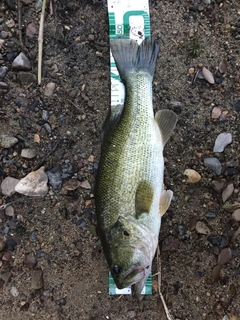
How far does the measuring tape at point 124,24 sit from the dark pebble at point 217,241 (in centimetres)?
127

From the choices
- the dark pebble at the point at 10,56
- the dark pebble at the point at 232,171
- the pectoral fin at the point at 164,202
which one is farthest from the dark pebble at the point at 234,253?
the dark pebble at the point at 10,56

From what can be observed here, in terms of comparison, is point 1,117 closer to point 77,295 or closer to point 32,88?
point 32,88

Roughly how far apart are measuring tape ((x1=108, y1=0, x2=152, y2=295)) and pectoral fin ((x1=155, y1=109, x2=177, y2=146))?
571 mm

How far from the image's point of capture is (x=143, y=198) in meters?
2.88

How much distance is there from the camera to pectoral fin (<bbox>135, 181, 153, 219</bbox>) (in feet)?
9.41

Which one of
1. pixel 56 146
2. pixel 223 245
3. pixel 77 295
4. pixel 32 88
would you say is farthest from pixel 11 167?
pixel 223 245

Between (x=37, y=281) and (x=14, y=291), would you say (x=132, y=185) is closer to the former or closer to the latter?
(x=37, y=281)

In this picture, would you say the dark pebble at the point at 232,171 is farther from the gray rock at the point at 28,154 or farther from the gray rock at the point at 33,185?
the gray rock at the point at 28,154

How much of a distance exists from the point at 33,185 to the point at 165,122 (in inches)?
45.9

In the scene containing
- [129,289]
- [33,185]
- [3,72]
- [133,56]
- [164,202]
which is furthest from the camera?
[3,72]

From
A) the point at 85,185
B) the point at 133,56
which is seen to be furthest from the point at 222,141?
the point at 85,185

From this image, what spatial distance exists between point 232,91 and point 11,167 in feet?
6.12

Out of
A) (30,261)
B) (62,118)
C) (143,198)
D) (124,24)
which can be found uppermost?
(124,24)

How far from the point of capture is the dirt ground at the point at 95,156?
3430 mm
